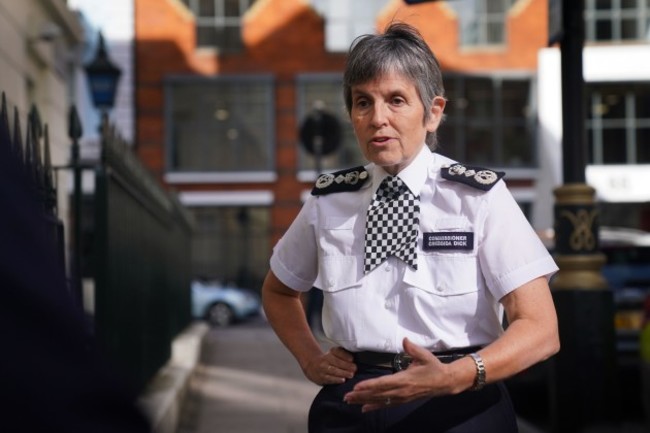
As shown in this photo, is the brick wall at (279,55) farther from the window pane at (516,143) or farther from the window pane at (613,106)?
the window pane at (613,106)

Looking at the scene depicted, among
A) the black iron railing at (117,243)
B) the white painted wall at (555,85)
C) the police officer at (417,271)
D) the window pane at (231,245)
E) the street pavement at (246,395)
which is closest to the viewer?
the police officer at (417,271)

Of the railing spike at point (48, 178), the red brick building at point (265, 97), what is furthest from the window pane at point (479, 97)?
the railing spike at point (48, 178)

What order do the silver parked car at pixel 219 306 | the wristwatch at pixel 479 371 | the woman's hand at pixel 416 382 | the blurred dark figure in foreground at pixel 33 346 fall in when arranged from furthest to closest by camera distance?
1. the silver parked car at pixel 219 306
2. the wristwatch at pixel 479 371
3. the woman's hand at pixel 416 382
4. the blurred dark figure in foreground at pixel 33 346

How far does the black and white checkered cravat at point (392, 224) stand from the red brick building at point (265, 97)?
33.8m

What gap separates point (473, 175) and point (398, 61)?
31 cm

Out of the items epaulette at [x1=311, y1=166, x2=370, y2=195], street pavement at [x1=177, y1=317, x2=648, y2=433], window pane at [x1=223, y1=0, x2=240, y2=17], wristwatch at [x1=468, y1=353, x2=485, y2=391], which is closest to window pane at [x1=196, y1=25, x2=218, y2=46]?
window pane at [x1=223, y1=0, x2=240, y2=17]

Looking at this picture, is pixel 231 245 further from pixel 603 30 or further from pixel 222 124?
pixel 603 30

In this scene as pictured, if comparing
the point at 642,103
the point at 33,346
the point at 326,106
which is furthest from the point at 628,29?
the point at 33,346

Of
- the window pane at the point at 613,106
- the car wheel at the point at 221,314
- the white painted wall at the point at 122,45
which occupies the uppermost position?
the white painted wall at the point at 122,45

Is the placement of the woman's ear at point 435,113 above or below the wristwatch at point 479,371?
above

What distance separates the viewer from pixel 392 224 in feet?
9.57

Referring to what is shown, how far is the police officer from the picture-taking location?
2773mm

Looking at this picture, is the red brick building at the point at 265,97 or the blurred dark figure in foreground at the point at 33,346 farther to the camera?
the red brick building at the point at 265,97

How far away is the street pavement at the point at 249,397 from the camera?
9016 mm
